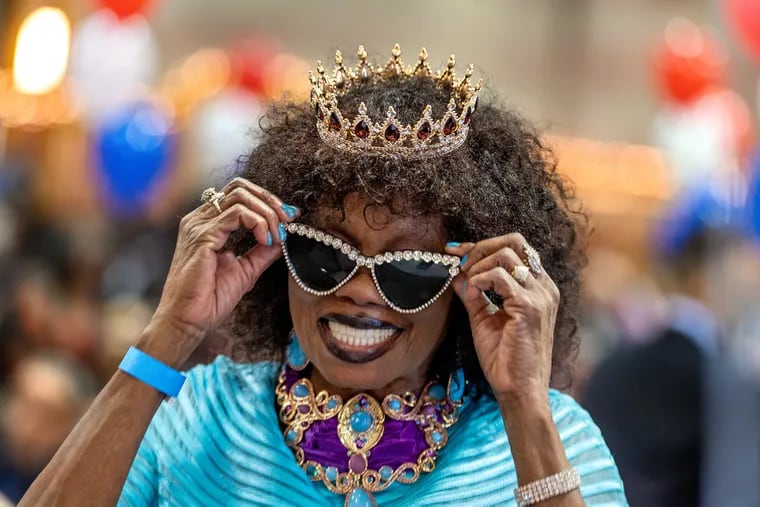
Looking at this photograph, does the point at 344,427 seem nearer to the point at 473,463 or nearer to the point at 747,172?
the point at 473,463

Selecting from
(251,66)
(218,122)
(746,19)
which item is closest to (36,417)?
(746,19)

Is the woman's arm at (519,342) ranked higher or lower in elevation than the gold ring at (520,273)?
lower

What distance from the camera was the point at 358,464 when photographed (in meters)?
2.15

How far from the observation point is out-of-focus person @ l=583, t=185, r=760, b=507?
352 cm

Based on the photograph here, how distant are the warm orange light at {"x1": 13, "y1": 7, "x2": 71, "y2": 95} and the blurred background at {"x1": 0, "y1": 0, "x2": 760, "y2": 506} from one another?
0.02 m

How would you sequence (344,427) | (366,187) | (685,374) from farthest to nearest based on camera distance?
1. (685,374)
2. (344,427)
3. (366,187)

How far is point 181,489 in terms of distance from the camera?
215 cm

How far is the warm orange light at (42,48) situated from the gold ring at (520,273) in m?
5.08

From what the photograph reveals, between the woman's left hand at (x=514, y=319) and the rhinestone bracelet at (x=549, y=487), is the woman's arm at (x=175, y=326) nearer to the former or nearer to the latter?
the woman's left hand at (x=514, y=319)

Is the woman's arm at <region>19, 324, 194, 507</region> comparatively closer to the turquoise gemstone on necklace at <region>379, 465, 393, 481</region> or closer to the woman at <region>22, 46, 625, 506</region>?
the woman at <region>22, 46, 625, 506</region>

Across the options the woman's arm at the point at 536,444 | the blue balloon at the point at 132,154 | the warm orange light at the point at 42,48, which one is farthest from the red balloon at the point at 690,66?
the woman's arm at the point at 536,444

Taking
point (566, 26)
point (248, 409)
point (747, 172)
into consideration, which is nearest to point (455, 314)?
point (248, 409)

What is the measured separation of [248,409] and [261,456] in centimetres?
12

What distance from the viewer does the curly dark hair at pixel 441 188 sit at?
208cm
